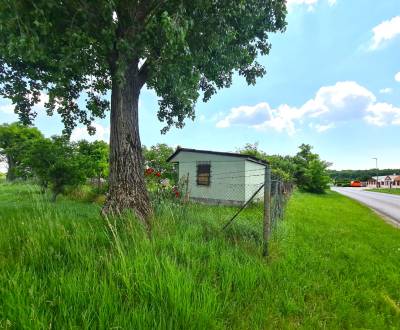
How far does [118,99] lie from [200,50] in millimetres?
2660

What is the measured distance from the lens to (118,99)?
661cm

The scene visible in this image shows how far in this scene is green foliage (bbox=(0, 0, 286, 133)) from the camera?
16.1 feet

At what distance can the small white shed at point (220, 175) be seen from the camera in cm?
1530

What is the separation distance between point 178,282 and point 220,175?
1341cm

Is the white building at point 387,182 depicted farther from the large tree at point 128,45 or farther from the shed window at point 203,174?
the large tree at point 128,45

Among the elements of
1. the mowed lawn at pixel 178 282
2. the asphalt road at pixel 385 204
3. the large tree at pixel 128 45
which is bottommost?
the asphalt road at pixel 385 204

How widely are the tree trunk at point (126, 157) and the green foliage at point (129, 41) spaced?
556 mm

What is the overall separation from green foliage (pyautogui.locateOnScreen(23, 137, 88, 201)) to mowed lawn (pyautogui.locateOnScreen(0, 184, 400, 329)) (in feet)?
26.1

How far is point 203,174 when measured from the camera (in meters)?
16.7

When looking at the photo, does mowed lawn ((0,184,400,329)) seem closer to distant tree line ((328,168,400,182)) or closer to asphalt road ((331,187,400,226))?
asphalt road ((331,187,400,226))

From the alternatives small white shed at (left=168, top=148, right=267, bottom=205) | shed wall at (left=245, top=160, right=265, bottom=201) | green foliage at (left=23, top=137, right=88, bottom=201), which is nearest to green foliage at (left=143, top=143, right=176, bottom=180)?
small white shed at (left=168, top=148, right=267, bottom=205)

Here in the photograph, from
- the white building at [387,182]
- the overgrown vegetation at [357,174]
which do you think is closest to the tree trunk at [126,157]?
the white building at [387,182]

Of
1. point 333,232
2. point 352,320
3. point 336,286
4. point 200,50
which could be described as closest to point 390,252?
point 333,232

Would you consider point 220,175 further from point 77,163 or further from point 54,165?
point 54,165
